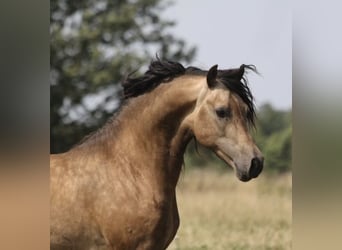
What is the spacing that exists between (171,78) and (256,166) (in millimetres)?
688

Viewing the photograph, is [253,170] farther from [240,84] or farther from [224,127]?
[240,84]

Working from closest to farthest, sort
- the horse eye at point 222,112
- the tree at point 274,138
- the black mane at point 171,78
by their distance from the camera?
the horse eye at point 222,112 → the black mane at point 171,78 → the tree at point 274,138

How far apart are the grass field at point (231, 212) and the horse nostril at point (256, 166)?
0.21 meters

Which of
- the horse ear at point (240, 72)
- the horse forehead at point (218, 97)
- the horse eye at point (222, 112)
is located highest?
the horse ear at point (240, 72)

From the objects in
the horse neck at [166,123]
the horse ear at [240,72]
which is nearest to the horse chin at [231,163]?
the horse neck at [166,123]

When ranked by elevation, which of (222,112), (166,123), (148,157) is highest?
(222,112)

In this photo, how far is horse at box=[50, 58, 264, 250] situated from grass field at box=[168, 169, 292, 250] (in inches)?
7.4

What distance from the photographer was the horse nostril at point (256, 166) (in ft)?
9.68

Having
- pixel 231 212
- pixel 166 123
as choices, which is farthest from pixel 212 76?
pixel 231 212

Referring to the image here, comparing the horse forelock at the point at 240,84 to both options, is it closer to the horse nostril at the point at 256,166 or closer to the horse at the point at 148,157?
the horse at the point at 148,157

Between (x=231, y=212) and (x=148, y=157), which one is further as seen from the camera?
(x=231, y=212)

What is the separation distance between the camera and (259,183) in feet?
10.7

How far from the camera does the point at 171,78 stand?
3.07 m

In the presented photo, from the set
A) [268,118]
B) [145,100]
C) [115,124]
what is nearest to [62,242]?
[115,124]
